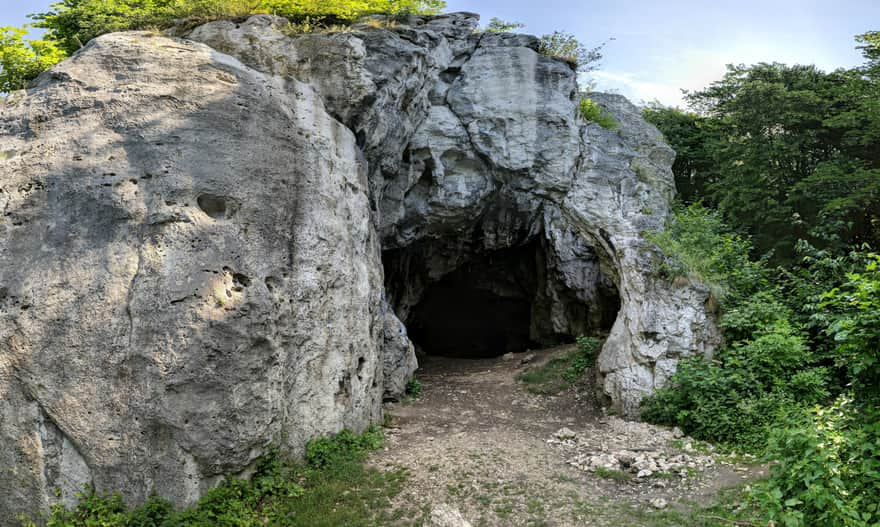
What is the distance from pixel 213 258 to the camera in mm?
7379

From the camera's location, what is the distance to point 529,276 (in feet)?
64.7

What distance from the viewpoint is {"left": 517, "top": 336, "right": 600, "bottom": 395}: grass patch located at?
42.6 ft

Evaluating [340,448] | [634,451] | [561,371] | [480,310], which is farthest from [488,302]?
[340,448]

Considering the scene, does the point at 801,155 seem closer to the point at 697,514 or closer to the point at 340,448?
the point at 697,514

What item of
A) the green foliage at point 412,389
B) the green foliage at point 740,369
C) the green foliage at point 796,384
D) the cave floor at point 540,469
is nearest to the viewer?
the green foliage at point 796,384

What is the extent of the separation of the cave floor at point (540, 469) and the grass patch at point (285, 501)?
368mm

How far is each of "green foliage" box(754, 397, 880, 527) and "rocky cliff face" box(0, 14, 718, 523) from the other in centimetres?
548

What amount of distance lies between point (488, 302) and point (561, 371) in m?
8.38

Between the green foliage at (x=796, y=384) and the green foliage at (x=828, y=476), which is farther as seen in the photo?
the green foliage at (x=796, y=384)

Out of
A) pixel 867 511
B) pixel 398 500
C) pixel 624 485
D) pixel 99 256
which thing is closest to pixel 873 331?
pixel 867 511

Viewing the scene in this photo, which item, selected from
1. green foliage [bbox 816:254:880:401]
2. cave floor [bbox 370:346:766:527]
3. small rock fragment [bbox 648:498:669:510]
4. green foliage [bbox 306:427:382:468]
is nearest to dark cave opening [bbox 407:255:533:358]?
cave floor [bbox 370:346:766:527]

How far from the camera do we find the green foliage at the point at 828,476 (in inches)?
180

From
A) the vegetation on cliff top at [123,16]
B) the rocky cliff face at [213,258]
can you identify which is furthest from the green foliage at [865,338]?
the vegetation on cliff top at [123,16]

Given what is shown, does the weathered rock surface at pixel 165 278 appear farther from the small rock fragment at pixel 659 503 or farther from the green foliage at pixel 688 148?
the green foliage at pixel 688 148
